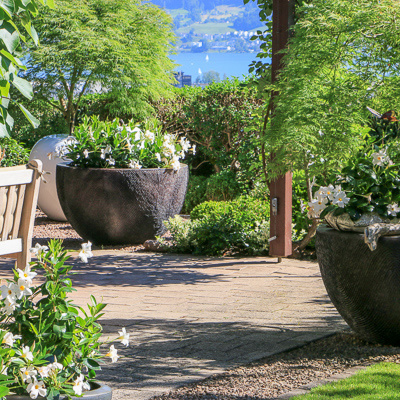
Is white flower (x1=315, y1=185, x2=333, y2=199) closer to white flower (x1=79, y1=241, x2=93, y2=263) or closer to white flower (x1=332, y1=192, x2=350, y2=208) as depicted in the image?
white flower (x1=332, y1=192, x2=350, y2=208)

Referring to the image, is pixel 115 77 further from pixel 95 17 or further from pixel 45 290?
pixel 45 290

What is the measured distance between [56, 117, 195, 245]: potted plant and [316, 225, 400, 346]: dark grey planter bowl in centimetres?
390

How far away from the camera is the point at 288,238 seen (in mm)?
6656

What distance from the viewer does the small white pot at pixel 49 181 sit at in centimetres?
935

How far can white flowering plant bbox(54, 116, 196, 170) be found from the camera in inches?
302

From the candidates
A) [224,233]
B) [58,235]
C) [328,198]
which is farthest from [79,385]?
[58,235]

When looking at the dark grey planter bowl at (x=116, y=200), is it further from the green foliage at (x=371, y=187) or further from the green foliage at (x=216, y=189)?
the green foliage at (x=371, y=187)

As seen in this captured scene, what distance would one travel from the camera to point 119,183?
24.4 feet

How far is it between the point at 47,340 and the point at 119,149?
5391 mm

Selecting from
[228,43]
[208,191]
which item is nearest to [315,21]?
[208,191]

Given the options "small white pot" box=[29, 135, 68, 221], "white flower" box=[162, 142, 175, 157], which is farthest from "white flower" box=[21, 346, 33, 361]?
"small white pot" box=[29, 135, 68, 221]

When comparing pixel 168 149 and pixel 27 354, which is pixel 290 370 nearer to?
pixel 27 354

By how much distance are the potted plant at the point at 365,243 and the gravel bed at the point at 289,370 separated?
161 mm

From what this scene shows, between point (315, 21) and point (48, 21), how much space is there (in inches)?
292
